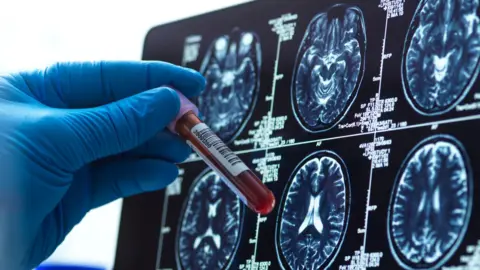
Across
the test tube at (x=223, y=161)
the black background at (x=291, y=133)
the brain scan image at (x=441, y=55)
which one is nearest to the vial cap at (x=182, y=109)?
the test tube at (x=223, y=161)

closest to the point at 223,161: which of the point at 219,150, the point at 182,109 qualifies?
the point at 219,150

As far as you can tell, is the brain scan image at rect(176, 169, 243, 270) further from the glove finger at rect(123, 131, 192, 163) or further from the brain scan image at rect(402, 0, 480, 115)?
the brain scan image at rect(402, 0, 480, 115)

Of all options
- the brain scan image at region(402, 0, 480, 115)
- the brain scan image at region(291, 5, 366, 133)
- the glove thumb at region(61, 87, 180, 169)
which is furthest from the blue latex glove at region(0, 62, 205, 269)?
the brain scan image at region(402, 0, 480, 115)

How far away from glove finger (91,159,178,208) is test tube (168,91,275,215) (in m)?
0.10

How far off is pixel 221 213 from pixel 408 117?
1.22 feet

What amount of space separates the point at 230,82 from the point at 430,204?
0.48m

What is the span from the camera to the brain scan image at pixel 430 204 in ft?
3.11

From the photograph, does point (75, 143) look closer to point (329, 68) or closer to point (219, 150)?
point (219, 150)

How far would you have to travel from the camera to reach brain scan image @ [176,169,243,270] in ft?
4.02

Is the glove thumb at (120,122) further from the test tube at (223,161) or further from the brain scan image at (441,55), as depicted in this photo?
→ the brain scan image at (441,55)

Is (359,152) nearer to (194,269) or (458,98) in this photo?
(458,98)

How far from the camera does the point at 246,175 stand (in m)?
1.04

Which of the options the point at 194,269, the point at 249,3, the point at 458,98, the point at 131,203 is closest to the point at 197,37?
the point at 249,3

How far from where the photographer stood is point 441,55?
3.41 ft
